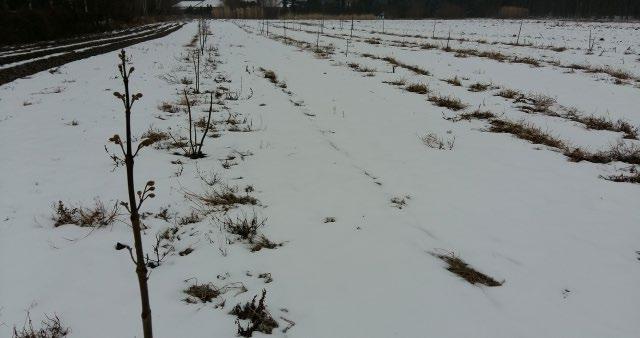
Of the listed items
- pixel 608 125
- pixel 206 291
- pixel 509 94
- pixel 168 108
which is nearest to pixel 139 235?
pixel 206 291

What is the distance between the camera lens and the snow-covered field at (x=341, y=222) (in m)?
2.40

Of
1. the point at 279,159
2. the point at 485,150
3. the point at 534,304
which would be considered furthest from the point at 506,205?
the point at 279,159

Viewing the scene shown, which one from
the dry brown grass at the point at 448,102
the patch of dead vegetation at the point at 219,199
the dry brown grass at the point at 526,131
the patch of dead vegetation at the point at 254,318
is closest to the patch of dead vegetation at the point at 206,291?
the patch of dead vegetation at the point at 254,318

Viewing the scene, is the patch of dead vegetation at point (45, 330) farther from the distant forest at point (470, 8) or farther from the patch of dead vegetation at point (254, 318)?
the distant forest at point (470, 8)

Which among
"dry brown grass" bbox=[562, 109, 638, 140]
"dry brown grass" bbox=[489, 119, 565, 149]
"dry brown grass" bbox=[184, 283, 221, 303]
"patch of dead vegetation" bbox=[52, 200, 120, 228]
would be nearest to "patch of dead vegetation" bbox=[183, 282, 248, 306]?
"dry brown grass" bbox=[184, 283, 221, 303]

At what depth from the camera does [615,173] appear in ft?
15.4

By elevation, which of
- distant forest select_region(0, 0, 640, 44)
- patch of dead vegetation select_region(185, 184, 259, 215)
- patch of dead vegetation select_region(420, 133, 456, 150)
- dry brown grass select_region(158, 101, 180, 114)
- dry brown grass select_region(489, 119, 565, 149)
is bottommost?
patch of dead vegetation select_region(185, 184, 259, 215)

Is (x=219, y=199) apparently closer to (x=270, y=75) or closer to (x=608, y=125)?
(x=608, y=125)

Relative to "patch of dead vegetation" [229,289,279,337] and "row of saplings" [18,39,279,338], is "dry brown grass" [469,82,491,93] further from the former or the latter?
"patch of dead vegetation" [229,289,279,337]

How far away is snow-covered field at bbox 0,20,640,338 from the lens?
2.40 metres

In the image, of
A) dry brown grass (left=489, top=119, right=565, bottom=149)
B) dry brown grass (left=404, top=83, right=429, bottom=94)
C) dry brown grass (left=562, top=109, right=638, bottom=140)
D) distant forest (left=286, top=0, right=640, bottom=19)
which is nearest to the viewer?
dry brown grass (left=489, top=119, right=565, bottom=149)

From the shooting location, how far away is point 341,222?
3477mm

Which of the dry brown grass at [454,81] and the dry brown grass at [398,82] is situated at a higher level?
the dry brown grass at [454,81]

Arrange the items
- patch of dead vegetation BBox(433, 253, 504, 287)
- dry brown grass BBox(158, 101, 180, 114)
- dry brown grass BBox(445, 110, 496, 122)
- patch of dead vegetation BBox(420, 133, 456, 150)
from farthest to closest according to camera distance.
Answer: dry brown grass BBox(158, 101, 180, 114) < dry brown grass BBox(445, 110, 496, 122) < patch of dead vegetation BBox(420, 133, 456, 150) < patch of dead vegetation BBox(433, 253, 504, 287)
